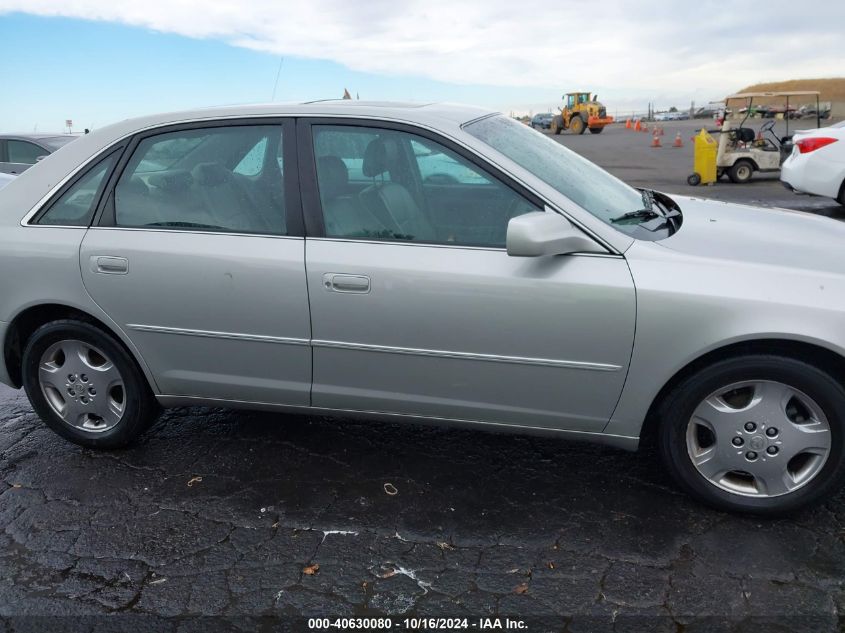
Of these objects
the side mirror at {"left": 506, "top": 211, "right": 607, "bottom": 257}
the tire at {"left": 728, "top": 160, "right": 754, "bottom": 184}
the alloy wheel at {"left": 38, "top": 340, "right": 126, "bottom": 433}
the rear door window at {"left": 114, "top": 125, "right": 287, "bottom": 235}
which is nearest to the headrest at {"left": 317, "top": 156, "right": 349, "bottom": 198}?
the rear door window at {"left": 114, "top": 125, "right": 287, "bottom": 235}

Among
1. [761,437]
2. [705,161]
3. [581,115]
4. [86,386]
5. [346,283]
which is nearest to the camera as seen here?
→ [761,437]

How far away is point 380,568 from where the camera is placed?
269 centimetres

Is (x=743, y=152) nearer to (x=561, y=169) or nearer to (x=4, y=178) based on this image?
(x=561, y=169)

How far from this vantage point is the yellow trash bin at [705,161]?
46.0 feet

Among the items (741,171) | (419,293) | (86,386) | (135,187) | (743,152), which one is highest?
(743,152)

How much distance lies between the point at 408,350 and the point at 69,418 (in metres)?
1.89

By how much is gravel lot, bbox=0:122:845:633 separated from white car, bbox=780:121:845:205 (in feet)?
27.8

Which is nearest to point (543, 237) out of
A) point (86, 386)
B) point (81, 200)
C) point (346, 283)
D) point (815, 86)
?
point (346, 283)

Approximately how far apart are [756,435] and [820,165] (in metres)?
8.84

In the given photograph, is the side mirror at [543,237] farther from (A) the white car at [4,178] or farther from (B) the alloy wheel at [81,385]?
(A) the white car at [4,178]

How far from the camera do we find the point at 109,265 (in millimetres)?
3289

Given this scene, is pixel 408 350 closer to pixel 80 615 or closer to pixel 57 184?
pixel 80 615

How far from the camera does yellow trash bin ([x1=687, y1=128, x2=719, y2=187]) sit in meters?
14.0

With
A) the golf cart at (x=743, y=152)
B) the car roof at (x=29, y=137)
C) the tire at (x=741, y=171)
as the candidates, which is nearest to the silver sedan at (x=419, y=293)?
the car roof at (x=29, y=137)
